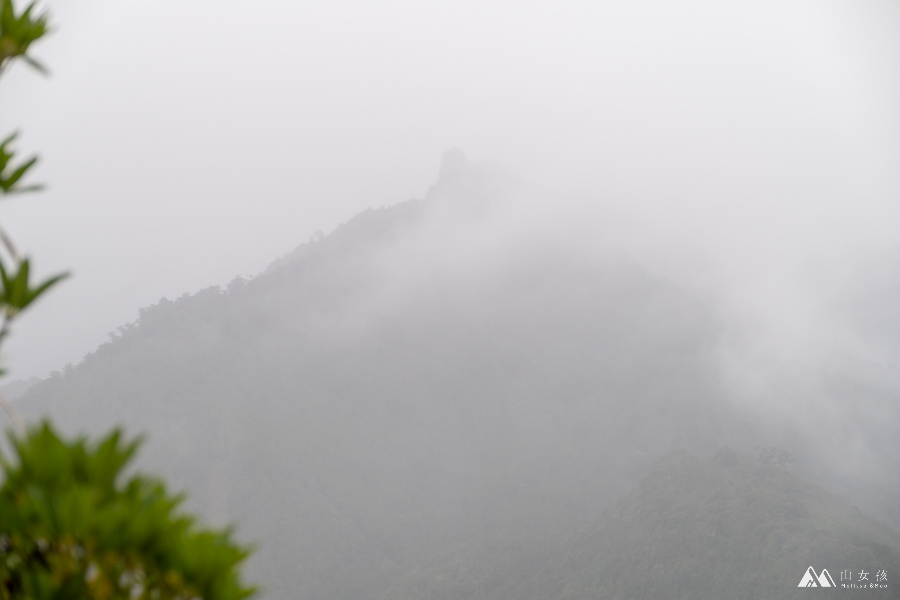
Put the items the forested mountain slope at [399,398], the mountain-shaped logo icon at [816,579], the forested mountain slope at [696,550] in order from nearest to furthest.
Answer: the mountain-shaped logo icon at [816,579], the forested mountain slope at [696,550], the forested mountain slope at [399,398]

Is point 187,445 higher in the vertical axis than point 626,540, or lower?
higher

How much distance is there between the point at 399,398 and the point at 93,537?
67.2 meters

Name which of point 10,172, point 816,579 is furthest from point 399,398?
point 10,172

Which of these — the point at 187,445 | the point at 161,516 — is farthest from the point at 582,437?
the point at 161,516

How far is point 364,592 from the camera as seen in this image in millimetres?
45906

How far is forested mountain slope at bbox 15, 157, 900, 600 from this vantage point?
51.4 meters

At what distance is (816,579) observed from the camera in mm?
28812

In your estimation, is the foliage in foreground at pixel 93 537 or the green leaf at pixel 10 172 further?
the green leaf at pixel 10 172

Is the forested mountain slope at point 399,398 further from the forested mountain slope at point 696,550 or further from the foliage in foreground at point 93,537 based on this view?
the foliage in foreground at point 93,537

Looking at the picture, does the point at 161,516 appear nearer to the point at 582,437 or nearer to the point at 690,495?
the point at 690,495

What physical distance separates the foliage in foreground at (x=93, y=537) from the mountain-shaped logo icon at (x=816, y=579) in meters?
36.8

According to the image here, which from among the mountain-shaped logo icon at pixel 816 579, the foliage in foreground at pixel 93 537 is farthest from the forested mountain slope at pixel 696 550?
the foliage in foreground at pixel 93 537

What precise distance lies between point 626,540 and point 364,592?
73.3ft

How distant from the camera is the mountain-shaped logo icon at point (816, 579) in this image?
28406 mm
